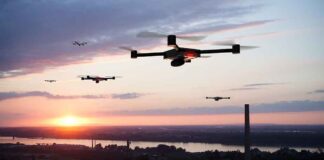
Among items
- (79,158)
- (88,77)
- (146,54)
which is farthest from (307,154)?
(146,54)

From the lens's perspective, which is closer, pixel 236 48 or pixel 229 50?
pixel 236 48

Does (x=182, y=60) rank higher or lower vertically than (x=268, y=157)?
higher

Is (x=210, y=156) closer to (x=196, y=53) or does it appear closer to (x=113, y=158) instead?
(x=113, y=158)

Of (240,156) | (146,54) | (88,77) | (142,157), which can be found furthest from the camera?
(240,156)

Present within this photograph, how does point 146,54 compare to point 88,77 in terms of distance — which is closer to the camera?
point 146,54

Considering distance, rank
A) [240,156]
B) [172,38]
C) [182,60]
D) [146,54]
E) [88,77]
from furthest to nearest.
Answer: [240,156] → [88,77] → [146,54] → [182,60] → [172,38]

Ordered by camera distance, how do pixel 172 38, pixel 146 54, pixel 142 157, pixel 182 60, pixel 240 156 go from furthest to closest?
pixel 240 156
pixel 142 157
pixel 146 54
pixel 182 60
pixel 172 38

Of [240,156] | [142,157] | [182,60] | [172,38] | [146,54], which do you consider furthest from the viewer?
[240,156]

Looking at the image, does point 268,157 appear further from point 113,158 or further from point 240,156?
point 113,158

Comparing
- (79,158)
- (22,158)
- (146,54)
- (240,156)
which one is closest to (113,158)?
(79,158)
